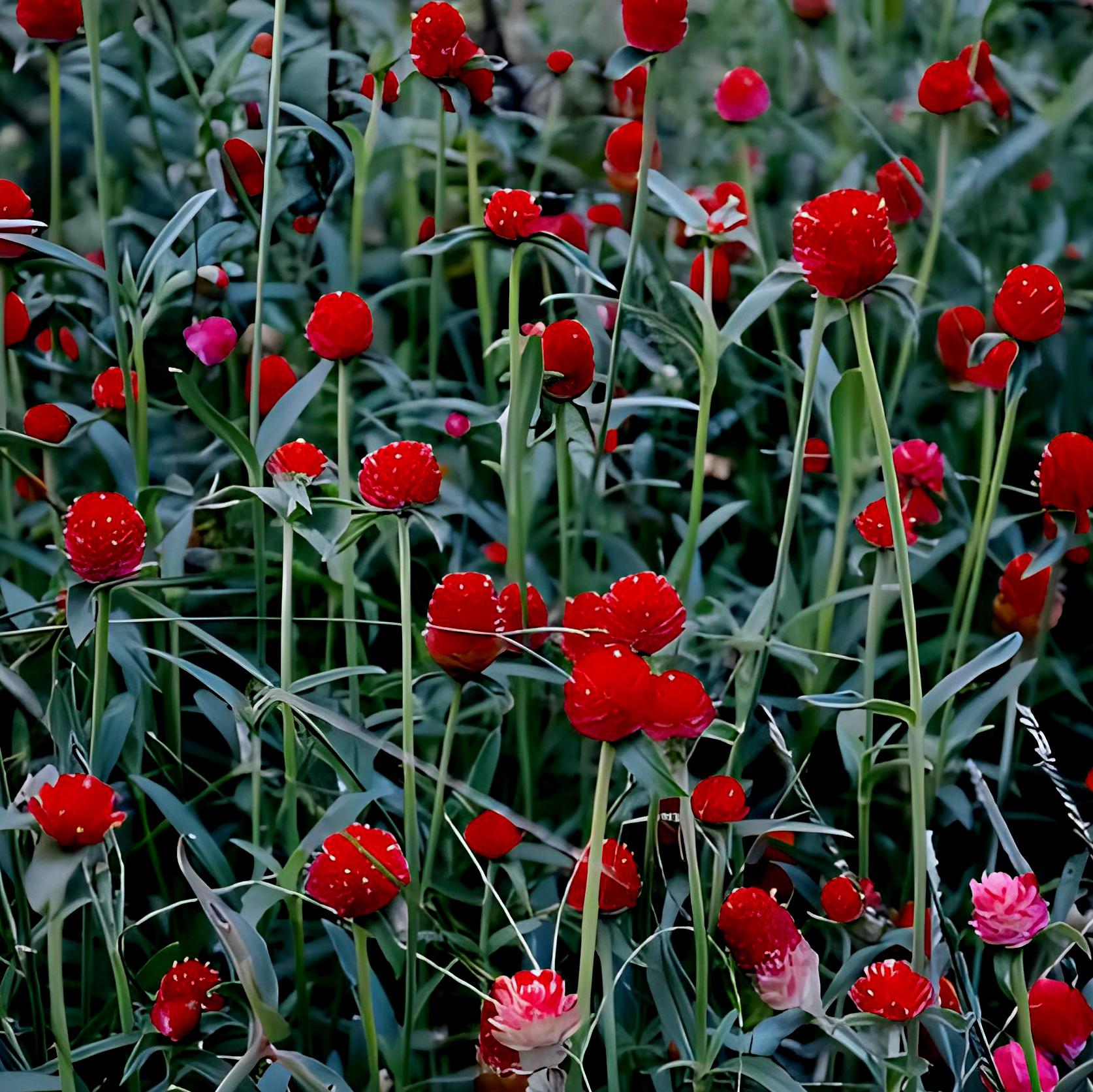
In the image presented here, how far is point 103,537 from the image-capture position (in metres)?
0.51

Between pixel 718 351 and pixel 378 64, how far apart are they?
31 cm

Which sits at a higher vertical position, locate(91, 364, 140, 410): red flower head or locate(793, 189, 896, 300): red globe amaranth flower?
locate(793, 189, 896, 300): red globe amaranth flower

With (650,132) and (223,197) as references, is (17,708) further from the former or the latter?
(650,132)

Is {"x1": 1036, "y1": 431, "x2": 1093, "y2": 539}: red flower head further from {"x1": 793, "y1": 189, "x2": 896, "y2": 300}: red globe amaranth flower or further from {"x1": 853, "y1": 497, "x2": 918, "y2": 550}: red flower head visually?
{"x1": 793, "y1": 189, "x2": 896, "y2": 300}: red globe amaranth flower

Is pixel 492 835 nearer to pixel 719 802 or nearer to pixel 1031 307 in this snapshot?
pixel 719 802

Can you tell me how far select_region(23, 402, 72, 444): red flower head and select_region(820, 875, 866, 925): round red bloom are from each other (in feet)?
1.53

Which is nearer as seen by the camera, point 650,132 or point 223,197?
point 650,132

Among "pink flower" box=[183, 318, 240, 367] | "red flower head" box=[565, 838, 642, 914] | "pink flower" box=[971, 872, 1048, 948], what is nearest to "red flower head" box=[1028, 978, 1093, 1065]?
"pink flower" box=[971, 872, 1048, 948]

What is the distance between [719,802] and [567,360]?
0.23 metres

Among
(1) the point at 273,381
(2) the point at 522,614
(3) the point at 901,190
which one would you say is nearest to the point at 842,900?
(2) the point at 522,614

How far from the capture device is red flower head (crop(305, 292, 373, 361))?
63 cm

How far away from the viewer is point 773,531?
86 cm

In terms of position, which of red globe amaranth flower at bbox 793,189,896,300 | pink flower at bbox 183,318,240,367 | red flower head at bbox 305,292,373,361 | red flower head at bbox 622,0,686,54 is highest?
red flower head at bbox 622,0,686,54

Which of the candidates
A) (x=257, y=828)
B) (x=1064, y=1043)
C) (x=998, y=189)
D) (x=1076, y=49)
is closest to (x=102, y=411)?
(x=257, y=828)
